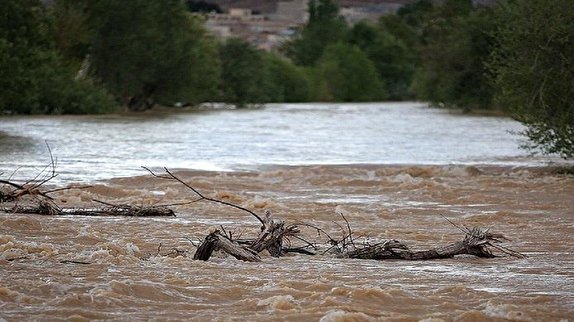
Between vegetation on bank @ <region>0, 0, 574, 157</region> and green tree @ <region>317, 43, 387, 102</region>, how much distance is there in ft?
0.36

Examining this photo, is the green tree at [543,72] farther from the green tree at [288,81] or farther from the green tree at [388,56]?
the green tree at [388,56]

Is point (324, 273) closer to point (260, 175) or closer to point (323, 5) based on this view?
point (260, 175)

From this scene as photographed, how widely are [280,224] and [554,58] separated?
45.0 feet

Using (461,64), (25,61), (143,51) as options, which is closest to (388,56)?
(461,64)

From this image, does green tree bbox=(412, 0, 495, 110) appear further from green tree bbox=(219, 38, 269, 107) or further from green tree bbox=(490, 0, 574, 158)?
green tree bbox=(490, 0, 574, 158)

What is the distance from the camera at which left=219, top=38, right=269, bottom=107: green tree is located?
89688 millimetres

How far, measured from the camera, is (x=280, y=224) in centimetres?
1137

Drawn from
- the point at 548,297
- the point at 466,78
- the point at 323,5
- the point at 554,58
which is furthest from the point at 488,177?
the point at 323,5

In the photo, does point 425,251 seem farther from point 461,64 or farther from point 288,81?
point 288,81

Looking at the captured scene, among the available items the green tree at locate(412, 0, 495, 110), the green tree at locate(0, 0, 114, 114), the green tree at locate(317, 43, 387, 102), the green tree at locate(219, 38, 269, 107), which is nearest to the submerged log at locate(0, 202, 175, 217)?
the green tree at locate(0, 0, 114, 114)

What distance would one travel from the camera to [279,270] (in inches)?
412

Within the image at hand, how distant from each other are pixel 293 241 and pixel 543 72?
1215 cm

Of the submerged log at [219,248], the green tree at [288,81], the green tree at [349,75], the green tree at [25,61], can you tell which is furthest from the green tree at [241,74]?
the submerged log at [219,248]

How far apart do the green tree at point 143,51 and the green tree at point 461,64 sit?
624 inches
